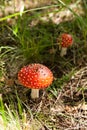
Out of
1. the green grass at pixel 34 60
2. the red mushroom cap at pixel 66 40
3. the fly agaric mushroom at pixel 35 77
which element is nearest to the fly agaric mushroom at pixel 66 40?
the red mushroom cap at pixel 66 40

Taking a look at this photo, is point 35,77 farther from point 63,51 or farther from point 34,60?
point 63,51

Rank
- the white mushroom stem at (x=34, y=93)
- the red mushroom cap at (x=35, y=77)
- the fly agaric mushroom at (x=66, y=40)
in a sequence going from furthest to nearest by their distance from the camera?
the fly agaric mushroom at (x=66, y=40) < the white mushroom stem at (x=34, y=93) < the red mushroom cap at (x=35, y=77)

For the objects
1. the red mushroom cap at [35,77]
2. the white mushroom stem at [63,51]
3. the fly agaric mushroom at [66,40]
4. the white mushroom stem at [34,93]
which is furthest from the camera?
the white mushroom stem at [63,51]

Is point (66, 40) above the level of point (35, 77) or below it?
above

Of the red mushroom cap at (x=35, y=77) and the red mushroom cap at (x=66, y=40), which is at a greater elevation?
the red mushroom cap at (x=66, y=40)

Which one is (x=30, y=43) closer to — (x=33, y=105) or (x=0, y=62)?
(x=0, y=62)

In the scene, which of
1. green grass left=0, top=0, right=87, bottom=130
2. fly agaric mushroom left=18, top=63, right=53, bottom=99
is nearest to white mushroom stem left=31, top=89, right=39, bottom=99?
green grass left=0, top=0, right=87, bottom=130

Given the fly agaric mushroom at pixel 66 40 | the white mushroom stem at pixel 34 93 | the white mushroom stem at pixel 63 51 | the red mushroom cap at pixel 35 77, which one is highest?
the fly agaric mushroom at pixel 66 40

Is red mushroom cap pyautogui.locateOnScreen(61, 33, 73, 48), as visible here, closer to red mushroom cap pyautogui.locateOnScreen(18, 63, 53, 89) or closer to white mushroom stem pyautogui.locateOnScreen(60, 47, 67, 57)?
white mushroom stem pyautogui.locateOnScreen(60, 47, 67, 57)

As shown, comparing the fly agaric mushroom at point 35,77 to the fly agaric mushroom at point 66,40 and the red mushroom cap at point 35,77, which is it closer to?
the red mushroom cap at point 35,77

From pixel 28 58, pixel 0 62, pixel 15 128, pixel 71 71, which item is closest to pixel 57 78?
pixel 71 71

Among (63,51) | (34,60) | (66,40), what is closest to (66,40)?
(66,40)
